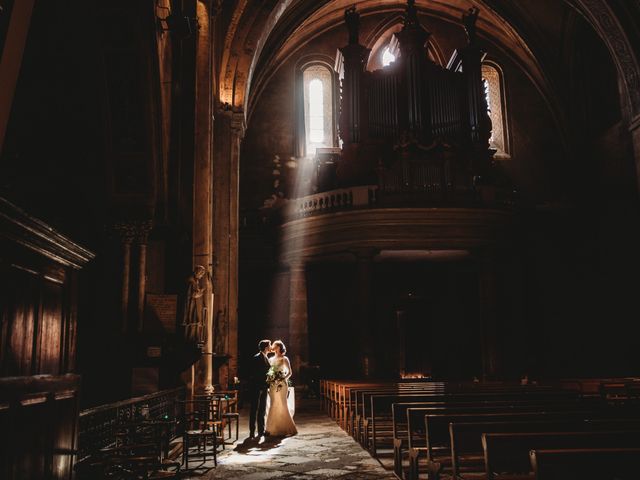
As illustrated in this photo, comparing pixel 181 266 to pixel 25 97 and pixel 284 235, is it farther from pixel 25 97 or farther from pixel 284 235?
pixel 284 235

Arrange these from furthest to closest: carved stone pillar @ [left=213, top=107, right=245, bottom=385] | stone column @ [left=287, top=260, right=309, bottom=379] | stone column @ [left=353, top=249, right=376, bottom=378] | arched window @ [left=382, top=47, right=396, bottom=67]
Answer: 1. arched window @ [left=382, top=47, right=396, bottom=67]
2. stone column @ [left=287, top=260, right=309, bottom=379]
3. stone column @ [left=353, top=249, right=376, bottom=378]
4. carved stone pillar @ [left=213, top=107, right=245, bottom=385]

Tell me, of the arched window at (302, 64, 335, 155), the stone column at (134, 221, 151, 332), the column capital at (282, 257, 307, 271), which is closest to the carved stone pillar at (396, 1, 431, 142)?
the arched window at (302, 64, 335, 155)

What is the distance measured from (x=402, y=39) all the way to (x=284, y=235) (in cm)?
738

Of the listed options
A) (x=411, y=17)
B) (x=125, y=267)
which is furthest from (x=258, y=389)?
(x=411, y=17)

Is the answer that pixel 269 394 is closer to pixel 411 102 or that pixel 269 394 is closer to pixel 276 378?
pixel 276 378

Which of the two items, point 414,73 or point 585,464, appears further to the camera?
point 414,73

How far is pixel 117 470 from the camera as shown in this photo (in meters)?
4.89

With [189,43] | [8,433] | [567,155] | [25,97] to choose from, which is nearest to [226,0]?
[189,43]

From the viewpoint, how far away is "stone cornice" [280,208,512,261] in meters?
16.9

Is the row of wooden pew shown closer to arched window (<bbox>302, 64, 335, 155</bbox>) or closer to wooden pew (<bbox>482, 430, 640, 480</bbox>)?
wooden pew (<bbox>482, 430, 640, 480</bbox>)

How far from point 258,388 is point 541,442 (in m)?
6.13

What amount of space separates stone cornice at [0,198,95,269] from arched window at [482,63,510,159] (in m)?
19.8

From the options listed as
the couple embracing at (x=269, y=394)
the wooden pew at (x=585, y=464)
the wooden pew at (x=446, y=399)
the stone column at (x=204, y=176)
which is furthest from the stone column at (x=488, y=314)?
the wooden pew at (x=585, y=464)

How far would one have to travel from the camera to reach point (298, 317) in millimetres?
18234
